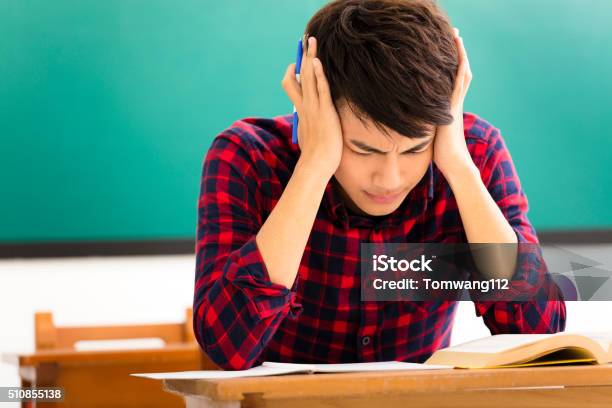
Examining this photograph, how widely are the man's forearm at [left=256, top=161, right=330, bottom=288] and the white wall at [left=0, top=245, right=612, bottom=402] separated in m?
1.54

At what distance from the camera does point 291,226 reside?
126 centimetres

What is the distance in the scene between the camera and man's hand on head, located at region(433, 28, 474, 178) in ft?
4.42

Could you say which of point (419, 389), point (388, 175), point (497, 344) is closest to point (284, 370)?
point (419, 389)

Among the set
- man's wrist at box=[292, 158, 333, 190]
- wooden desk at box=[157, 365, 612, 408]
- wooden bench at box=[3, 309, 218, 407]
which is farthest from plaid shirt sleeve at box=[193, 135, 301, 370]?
wooden bench at box=[3, 309, 218, 407]

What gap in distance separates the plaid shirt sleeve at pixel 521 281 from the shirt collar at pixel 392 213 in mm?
110

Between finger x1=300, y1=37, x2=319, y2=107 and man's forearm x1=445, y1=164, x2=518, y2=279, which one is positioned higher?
finger x1=300, y1=37, x2=319, y2=107

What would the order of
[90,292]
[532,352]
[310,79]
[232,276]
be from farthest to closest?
[90,292]
[310,79]
[232,276]
[532,352]

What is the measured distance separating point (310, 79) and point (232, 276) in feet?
1.06

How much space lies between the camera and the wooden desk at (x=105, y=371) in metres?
2.08

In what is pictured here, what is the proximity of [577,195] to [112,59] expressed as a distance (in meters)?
1.54

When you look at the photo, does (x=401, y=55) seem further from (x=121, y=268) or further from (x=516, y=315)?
(x=121, y=268)

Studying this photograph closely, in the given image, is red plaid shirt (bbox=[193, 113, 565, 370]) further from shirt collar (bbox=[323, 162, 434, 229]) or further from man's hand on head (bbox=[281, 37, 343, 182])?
man's hand on head (bbox=[281, 37, 343, 182])

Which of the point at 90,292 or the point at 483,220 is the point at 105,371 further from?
the point at 483,220

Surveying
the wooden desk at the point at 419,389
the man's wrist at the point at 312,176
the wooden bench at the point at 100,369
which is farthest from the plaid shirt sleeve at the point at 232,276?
the wooden bench at the point at 100,369
